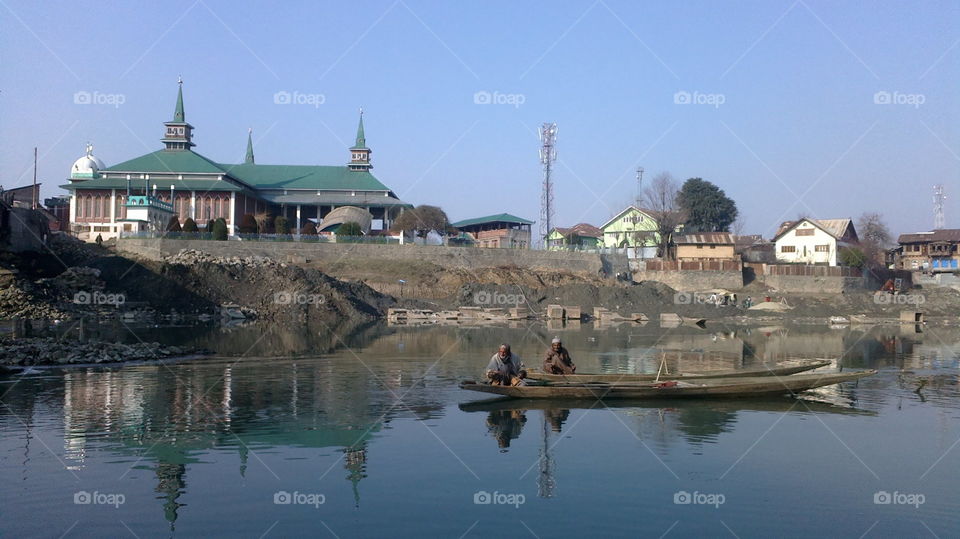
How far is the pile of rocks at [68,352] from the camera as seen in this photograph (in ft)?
82.6

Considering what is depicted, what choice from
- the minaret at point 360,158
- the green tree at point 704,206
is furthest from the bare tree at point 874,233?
the minaret at point 360,158

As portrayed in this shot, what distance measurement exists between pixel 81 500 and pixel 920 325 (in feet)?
195

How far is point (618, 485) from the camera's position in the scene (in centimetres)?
1205

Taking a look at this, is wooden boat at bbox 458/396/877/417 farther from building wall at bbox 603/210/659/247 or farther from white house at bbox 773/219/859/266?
building wall at bbox 603/210/659/247

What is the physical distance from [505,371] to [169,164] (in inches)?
2533

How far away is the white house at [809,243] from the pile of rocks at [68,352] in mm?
66337

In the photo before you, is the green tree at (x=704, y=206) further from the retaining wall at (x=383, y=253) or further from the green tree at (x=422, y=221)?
the green tree at (x=422, y=221)

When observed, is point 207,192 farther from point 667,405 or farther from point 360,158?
point 667,405

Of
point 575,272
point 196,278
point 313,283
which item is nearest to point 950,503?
point 313,283

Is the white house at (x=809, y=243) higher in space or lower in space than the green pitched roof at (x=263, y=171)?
lower

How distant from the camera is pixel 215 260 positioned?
56.8m

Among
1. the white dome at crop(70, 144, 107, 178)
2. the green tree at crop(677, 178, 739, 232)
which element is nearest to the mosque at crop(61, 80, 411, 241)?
the white dome at crop(70, 144, 107, 178)

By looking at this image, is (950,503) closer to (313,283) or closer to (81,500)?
(81,500)

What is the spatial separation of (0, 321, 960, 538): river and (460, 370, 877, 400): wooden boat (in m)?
0.30
